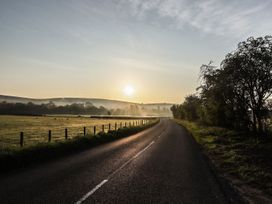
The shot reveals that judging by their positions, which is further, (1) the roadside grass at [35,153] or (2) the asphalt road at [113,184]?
(1) the roadside grass at [35,153]

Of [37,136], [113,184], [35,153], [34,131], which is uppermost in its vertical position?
[34,131]

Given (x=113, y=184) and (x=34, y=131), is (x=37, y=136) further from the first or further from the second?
(x=113, y=184)

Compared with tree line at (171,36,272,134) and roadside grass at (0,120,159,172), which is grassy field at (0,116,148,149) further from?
tree line at (171,36,272,134)

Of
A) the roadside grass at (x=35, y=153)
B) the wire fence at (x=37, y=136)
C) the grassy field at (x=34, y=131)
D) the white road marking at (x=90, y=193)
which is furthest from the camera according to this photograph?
the grassy field at (x=34, y=131)

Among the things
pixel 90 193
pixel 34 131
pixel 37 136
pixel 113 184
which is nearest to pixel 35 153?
pixel 113 184

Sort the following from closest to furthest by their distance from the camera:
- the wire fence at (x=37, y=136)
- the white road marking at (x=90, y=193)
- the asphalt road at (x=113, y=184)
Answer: the white road marking at (x=90, y=193) → the asphalt road at (x=113, y=184) → the wire fence at (x=37, y=136)

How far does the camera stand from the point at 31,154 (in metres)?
14.4

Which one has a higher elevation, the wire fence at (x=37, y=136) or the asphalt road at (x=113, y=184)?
the wire fence at (x=37, y=136)

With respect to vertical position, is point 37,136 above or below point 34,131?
below

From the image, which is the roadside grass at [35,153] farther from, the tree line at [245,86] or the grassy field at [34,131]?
the tree line at [245,86]

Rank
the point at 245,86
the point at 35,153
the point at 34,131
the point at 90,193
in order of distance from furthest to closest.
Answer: the point at 34,131 < the point at 245,86 < the point at 35,153 < the point at 90,193

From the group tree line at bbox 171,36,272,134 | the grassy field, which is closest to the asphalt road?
the grassy field

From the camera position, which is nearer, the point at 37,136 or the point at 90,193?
the point at 90,193

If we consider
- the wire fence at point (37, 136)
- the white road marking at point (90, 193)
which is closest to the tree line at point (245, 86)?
the wire fence at point (37, 136)
